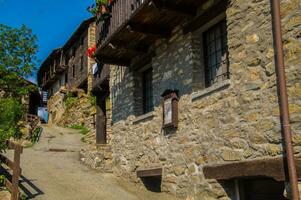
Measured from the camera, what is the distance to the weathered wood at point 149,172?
8891 mm

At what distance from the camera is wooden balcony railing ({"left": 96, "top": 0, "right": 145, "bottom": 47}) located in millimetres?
9164

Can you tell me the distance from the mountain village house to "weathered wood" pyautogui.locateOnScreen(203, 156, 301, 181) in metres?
0.02

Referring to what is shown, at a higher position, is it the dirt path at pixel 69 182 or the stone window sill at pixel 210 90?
the stone window sill at pixel 210 90

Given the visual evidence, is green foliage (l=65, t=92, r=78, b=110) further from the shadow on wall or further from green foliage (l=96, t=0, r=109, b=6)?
the shadow on wall

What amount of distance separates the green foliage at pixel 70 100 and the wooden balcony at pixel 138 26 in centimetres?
1844

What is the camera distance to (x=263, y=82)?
6.21 m

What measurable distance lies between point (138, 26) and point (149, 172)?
3309mm

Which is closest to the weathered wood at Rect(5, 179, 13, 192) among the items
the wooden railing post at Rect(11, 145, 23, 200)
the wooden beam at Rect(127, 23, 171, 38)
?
Result: the wooden railing post at Rect(11, 145, 23, 200)

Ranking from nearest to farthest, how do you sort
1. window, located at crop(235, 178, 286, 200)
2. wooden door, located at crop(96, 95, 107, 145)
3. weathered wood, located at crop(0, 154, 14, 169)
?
window, located at crop(235, 178, 286, 200), weathered wood, located at crop(0, 154, 14, 169), wooden door, located at crop(96, 95, 107, 145)

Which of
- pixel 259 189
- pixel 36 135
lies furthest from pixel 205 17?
pixel 36 135

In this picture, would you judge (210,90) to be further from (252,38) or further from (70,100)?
(70,100)

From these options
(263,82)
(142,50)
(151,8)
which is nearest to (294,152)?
(263,82)

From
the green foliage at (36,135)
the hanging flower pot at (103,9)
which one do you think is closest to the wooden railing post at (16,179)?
the hanging flower pot at (103,9)

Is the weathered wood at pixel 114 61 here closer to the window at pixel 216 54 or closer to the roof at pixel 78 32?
the window at pixel 216 54
